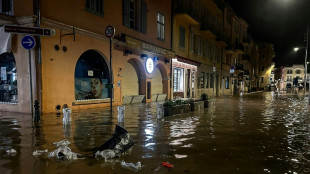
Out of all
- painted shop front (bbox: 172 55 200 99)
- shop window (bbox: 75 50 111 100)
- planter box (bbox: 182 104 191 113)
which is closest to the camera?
planter box (bbox: 182 104 191 113)

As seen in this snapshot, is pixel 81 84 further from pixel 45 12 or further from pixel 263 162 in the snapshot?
pixel 263 162

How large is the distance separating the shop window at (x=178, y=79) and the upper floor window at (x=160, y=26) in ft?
14.0

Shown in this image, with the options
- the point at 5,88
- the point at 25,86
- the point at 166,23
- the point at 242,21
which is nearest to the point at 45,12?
the point at 25,86

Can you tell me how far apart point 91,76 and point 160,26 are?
8776 millimetres

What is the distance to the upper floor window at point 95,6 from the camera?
39.6 ft

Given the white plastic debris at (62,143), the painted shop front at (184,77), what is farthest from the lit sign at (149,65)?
the white plastic debris at (62,143)

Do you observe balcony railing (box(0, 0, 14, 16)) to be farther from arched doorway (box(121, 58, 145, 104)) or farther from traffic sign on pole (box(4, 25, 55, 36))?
arched doorway (box(121, 58, 145, 104))

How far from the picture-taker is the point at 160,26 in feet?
62.6

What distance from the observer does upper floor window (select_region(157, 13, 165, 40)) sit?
18772mm

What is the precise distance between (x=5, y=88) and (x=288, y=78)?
117598mm

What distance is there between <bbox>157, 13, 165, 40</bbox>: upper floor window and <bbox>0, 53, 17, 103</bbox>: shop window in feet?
37.0

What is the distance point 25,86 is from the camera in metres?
9.92

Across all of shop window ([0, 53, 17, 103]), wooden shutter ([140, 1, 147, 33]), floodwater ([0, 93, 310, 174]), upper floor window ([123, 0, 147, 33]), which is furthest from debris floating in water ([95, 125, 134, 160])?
wooden shutter ([140, 1, 147, 33])

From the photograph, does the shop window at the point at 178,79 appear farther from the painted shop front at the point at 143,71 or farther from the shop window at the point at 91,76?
the shop window at the point at 91,76
